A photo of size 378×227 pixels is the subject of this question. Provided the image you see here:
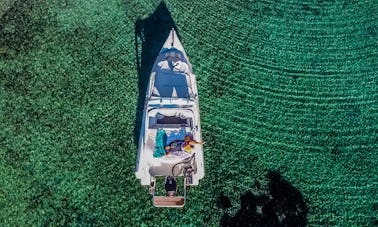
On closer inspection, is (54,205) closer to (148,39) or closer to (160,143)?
(160,143)

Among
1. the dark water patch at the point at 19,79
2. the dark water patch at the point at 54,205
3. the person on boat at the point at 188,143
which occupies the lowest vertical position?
the dark water patch at the point at 54,205

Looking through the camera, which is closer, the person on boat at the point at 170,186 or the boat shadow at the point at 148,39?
the person on boat at the point at 170,186

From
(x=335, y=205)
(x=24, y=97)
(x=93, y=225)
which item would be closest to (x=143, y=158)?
(x=93, y=225)

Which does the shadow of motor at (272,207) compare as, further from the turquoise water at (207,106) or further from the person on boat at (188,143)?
the person on boat at (188,143)

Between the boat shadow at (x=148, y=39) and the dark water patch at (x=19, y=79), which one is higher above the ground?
the boat shadow at (x=148, y=39)

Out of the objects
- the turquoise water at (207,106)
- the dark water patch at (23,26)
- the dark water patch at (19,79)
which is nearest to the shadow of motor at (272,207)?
the turquoise water at (207,106)

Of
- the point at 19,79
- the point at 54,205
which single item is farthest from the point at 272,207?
the point at 19,79

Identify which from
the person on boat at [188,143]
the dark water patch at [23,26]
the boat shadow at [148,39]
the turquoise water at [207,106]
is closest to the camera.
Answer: the person on boat at [188,143]

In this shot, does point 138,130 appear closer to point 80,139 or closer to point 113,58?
point 80,139
